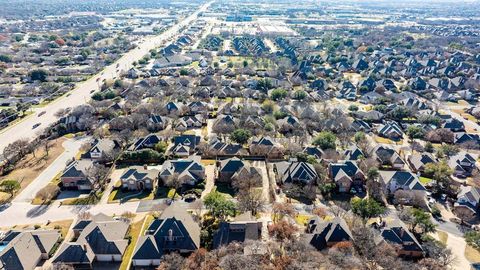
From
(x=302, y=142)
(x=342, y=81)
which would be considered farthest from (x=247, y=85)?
(x=302, y=142)

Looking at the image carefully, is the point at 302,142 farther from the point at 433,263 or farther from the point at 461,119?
the point at 461,119

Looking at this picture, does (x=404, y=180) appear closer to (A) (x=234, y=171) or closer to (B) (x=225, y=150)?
(A) (x=234, y=171)

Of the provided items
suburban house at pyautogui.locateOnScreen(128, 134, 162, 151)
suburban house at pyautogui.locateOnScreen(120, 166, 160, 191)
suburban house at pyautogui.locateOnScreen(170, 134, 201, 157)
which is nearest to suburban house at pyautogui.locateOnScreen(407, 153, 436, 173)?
suburban house at pyautogui.locateOnScreen(170, 134, 201, 157)

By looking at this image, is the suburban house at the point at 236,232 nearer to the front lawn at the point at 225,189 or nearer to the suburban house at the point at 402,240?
the front lawn at the point at 225,189

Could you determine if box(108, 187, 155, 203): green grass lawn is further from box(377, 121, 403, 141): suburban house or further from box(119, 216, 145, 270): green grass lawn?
box(377, 121, 403, 141): suburban house

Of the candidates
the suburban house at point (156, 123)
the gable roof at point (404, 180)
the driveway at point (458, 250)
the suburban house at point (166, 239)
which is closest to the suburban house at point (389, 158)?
the gable roof at point (404, 180)

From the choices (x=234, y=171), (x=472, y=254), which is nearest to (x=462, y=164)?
(x=472, y=254)
